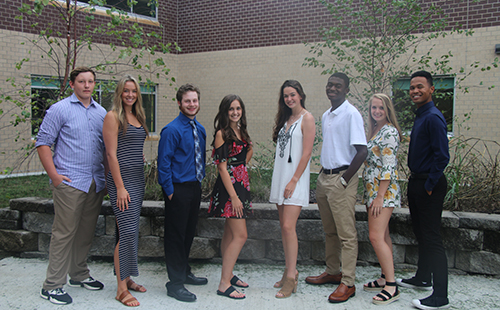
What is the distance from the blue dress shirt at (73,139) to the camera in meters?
3.46

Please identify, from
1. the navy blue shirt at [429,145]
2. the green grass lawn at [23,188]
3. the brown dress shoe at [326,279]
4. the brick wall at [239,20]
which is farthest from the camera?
the brick wall at [239,20]

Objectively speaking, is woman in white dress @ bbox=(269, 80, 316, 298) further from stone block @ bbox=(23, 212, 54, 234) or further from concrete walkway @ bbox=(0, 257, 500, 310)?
stone block @ bbox=(23, 212, 54, 234)

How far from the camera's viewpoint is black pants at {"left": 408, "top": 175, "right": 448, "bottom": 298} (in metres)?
3.37

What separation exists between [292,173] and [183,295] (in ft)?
4.86

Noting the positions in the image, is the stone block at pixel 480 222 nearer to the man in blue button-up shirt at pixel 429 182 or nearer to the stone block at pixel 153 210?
the man in blue button-up shirt at pixel 429 182

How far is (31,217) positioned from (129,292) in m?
1.96

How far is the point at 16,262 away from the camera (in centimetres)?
452

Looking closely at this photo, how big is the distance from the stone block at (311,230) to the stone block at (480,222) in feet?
4.82

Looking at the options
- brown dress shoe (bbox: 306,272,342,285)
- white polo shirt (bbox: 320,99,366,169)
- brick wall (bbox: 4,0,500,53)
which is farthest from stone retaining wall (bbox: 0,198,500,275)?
brick wall (bbox: 4,0,500,53)

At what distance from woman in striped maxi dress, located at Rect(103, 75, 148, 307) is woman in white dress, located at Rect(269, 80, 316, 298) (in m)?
1.29

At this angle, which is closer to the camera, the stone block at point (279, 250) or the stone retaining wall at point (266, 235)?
the stone retaining wall at point (266, 235)

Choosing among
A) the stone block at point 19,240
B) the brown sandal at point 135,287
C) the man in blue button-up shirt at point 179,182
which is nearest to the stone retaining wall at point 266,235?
the stone block at point 19,240

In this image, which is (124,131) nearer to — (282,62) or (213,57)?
(282,62)

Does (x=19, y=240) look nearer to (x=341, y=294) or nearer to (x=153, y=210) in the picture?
(x=153, y=210)
